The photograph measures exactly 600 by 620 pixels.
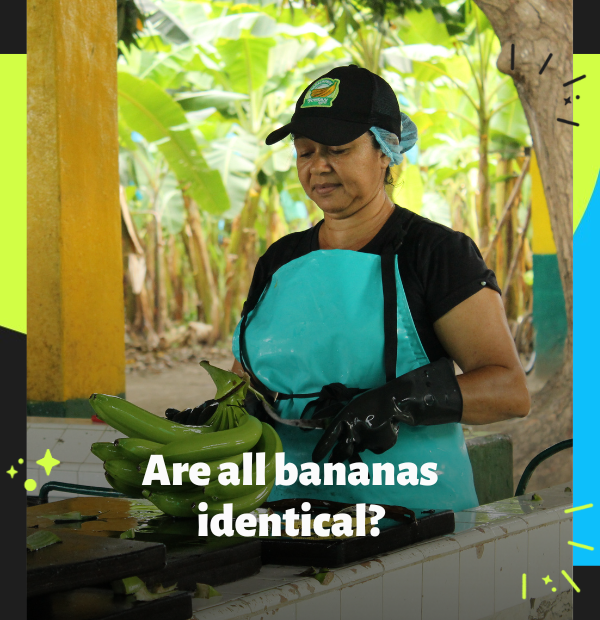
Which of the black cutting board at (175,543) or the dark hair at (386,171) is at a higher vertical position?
the dark hair at (386,171)

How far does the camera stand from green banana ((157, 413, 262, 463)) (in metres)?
1.13

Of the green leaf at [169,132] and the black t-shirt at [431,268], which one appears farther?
the green leaf at [169,132]

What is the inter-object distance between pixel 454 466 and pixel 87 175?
257 centimetres

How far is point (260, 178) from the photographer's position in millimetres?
9391

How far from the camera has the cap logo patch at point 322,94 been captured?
1609 mm

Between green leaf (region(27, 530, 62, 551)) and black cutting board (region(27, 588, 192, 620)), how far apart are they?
83mm

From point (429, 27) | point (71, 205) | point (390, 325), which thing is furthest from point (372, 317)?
point (429, 27)

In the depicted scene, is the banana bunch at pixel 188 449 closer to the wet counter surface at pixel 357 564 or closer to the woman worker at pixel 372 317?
the wet counter surface at pixel 357 564

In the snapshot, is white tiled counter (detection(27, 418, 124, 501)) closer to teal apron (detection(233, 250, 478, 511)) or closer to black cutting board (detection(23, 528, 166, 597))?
teal apron (detection(233, 250, 478, 511))

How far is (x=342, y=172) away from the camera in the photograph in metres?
1.65

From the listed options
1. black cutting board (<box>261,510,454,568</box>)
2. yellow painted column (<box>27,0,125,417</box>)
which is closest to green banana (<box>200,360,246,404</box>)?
black cutting board (<box>261,510,454,568</box>)

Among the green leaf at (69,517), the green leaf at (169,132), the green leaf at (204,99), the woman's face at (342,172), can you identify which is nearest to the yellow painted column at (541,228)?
the green leaf at (169,132)

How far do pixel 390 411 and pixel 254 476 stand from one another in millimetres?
286

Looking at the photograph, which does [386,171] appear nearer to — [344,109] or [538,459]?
[344,109]
